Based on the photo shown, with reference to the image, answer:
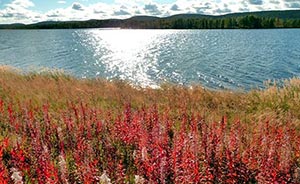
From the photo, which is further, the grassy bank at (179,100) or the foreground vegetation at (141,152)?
the grassy bank at (179,100)

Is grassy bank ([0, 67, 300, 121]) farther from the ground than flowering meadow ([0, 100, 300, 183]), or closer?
closer

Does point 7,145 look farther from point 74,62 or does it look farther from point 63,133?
point 74,62

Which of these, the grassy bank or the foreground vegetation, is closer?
the foreground vegetation

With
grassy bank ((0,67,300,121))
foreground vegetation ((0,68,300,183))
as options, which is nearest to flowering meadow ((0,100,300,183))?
foreground vegetation ((0,68,300,183))

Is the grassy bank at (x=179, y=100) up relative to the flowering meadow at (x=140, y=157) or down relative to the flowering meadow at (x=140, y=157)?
down

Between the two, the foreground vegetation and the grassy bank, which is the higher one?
the foreground vegetation

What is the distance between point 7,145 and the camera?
7.74 metres

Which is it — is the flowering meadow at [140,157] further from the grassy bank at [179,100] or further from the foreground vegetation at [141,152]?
the grassy bank at [179,100]

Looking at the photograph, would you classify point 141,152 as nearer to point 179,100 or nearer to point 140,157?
point 140,157

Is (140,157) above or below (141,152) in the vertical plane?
below

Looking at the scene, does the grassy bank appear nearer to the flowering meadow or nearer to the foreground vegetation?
the foreground vegetation

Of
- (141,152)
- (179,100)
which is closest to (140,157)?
(141,152)

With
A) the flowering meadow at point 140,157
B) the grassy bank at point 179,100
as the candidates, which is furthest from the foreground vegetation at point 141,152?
the grassy bank at point 179,100

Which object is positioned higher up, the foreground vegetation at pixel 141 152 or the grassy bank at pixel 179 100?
the foreground vegetation at pixel 141 152
